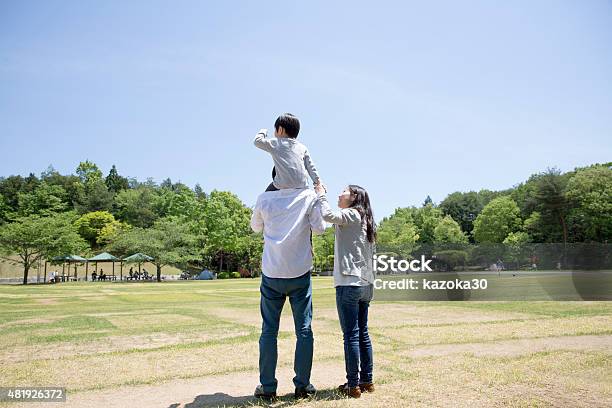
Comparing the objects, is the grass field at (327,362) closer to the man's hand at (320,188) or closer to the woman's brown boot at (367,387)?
the woman's brown boot at (367,387)

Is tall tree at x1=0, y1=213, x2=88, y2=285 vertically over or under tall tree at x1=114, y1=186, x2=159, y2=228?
under

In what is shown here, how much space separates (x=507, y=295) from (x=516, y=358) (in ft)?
42.2

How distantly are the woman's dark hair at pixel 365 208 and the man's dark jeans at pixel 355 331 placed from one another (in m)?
0.57

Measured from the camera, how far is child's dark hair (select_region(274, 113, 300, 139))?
453cm

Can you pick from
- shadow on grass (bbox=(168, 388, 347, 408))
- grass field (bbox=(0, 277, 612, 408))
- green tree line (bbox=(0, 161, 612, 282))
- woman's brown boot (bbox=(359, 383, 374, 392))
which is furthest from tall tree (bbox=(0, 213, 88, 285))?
woman's brown boot (bbox=(359, 383, 374, 392))

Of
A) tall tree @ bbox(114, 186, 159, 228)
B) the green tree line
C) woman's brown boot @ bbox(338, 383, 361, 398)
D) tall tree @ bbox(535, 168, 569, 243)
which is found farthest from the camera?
tall tree @ bbox(114, 186, 159, 228)

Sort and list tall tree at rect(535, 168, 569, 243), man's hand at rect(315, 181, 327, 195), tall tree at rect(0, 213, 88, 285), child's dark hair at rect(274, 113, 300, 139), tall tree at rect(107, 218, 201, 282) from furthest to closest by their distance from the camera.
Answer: tall tree at rect(535, 168, 569, 243), tall tree at rect(107, 218, 201, 282), tall tree at rect(0, 213, 88, 285), child's dark hair at rect(274, 113, 300, 139), man's hand at rect(315, 181, 327, 195)

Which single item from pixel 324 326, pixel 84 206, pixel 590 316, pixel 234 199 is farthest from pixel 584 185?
pixel 84 206

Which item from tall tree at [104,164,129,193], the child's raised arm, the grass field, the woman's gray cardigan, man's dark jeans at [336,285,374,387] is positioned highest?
tall tree at [104,164,129,193]

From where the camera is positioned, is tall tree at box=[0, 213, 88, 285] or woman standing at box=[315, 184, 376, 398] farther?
tall tree at box=[0, 213, 88, 285]

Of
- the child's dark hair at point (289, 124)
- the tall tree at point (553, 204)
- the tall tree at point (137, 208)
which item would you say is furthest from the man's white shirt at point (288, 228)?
the tall tree at point (137, 208)

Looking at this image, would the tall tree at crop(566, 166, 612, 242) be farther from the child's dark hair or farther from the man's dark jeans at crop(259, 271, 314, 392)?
the man's dark jeans at crop(259, 271, 314, 392)

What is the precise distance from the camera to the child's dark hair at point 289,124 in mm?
4531

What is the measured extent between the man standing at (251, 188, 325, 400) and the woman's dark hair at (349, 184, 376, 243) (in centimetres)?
49
